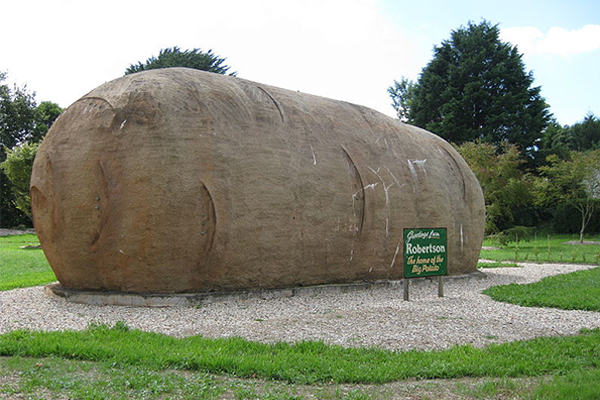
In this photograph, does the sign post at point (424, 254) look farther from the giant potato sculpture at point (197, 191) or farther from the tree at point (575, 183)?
the tree at point (575, 183)

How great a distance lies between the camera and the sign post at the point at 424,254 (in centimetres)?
917

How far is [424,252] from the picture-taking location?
9.50 metres

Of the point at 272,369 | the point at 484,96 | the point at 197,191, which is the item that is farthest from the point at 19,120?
the point at 272,369

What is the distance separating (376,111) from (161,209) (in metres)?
5.71

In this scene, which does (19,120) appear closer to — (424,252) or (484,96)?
(484,96)

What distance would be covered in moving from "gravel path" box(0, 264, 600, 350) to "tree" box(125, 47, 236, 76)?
2562cm

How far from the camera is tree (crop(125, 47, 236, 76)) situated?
32.9 meters

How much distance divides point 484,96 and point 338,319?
2756 centimetres

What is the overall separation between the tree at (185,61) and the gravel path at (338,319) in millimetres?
25619

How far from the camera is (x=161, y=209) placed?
7777 millimetres

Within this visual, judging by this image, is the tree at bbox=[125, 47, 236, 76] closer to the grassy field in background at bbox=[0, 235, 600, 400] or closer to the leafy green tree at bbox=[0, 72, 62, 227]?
the leafy green tree at bbox=[0, 72, 62, 227]

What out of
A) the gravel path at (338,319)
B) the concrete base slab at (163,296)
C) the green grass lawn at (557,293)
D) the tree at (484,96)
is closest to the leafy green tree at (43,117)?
the tree at (484,96)

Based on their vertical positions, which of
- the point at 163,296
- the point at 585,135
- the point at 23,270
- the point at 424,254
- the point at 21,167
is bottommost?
the point at 23,270

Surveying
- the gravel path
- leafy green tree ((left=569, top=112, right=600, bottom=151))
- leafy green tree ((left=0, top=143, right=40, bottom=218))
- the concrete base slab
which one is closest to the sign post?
the gravel path
